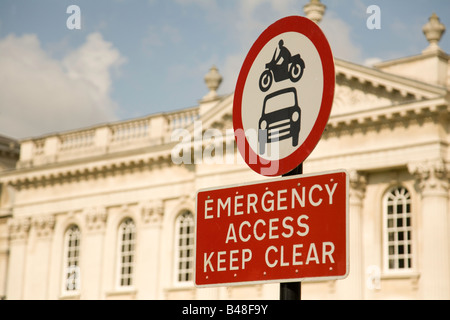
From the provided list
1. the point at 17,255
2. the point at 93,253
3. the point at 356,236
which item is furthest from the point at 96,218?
the point at 356,236

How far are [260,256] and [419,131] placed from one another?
82.7 ft

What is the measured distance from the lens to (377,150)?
28766mm

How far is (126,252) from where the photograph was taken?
118 ft

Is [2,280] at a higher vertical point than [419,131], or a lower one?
lower

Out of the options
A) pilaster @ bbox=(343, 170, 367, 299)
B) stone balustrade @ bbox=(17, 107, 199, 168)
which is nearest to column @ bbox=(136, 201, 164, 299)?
stone balustrade @ bbox=(17, 107, 199, 168)

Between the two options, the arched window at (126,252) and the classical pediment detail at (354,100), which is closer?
the classical pediment detail at (354,100)

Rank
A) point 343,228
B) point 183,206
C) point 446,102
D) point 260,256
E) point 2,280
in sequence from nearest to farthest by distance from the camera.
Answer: point 343,228
point 260,256
point 446,102
point 183,206
point 2,280

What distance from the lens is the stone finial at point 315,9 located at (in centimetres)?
3042

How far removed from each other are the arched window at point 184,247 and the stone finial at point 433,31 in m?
10.8

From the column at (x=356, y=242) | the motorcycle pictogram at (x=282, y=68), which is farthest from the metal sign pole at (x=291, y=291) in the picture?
the column at (x=356, y=242)

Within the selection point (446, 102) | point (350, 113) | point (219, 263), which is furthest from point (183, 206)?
point (219, 263)

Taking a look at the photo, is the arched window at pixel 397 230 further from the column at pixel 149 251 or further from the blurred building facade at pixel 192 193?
the column at pixel 149 251

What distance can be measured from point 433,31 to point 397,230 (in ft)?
20.3

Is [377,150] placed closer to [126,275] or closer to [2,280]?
[126,275]
